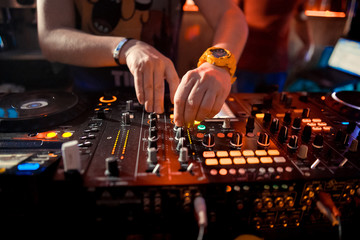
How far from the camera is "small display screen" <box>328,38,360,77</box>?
1.73 metres

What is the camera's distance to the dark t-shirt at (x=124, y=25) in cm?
131

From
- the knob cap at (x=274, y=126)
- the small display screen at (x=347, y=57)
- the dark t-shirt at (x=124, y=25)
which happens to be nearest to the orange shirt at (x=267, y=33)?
the small display screen at (x=347, y=57)

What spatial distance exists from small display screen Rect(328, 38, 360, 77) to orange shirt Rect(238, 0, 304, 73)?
0.41m

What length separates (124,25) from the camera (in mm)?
1355

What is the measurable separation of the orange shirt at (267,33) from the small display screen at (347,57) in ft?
1.36

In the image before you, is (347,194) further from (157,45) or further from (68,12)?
(68,12)

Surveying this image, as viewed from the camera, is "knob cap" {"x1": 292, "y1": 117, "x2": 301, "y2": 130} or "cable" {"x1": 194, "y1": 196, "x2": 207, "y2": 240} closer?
"cable" {"x1": 194, "y1": 196, "x2": 207, "y2": 240}

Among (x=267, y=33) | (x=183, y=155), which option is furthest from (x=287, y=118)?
(x=267, y=33)

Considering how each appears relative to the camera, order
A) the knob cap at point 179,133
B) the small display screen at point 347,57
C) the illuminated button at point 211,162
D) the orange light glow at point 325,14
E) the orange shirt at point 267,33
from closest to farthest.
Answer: the illuminated button at point 211,162 → the knob cap at point 179,133 → the small display screen at point 347,57 → the orange shirt at point 267,33 → the orange light glow at point 325,14

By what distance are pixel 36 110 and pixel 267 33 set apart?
187 centimetres

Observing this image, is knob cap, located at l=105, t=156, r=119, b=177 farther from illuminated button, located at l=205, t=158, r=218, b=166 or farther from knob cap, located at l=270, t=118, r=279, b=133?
knob cap, located at l=270, t=118, r=279, b=133

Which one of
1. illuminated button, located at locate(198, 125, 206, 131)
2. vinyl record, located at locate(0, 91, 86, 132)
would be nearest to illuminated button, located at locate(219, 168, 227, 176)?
illuminated button, located at locate(198, 125, 206, 131)

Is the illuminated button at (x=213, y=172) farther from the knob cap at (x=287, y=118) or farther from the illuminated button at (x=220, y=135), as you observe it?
the knob cap at (x=287, y=118)

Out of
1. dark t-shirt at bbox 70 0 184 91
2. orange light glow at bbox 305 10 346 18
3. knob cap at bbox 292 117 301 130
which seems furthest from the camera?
orange light glow at bbox 305 10 346 18
